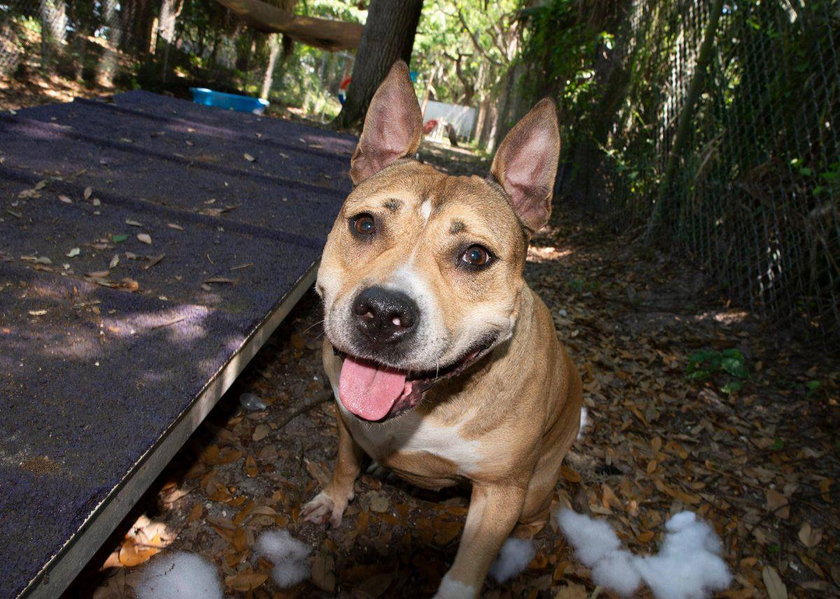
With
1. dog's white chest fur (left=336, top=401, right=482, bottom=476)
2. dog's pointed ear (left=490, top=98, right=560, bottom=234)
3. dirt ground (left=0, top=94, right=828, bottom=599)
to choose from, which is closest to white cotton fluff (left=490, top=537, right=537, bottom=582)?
dirt ground (left=0, top=94, right=828, bottom=599)

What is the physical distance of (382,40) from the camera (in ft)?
29.6

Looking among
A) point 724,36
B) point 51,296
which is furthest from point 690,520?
point 724,36

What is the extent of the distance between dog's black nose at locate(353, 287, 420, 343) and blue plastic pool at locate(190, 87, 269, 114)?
11.2 meters

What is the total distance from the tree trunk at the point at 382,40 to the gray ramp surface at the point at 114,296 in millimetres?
3719

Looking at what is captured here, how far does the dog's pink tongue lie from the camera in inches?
79.0

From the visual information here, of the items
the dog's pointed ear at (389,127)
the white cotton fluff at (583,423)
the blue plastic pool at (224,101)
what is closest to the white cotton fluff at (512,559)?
the white cotton fluff at (583,423)

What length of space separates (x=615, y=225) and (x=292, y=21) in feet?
27.8

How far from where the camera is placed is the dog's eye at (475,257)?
2.20m

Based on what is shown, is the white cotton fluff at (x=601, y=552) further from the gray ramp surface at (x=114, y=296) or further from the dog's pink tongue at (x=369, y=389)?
the gray ramp surface at (x=114, y=296)

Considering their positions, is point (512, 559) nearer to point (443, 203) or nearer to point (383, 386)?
point (383, 386)

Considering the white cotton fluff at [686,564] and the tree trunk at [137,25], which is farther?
the tree trunk at [137,25]

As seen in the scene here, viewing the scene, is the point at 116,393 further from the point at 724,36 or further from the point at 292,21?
the point at 292,21

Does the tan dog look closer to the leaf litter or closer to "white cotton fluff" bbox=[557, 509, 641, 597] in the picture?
the leaf litter

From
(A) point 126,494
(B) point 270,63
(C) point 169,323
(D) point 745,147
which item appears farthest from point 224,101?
(A) point 126,494
